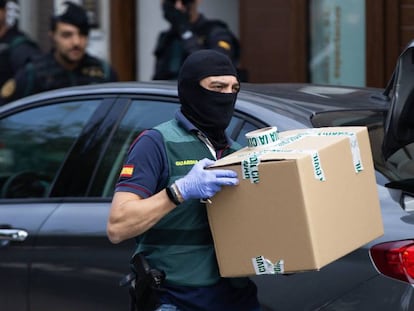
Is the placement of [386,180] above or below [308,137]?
below

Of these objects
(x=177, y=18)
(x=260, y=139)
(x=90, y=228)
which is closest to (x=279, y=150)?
(x=260, y=139)

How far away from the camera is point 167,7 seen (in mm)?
8656

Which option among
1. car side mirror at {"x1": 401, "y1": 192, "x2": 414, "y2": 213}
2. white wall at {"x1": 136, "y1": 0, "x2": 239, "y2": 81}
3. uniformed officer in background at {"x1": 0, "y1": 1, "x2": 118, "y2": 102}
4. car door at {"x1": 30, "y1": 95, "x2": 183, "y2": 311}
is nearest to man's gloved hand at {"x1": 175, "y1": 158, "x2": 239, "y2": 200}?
car side mirror at {"x1": 401, "y1": 192, "x2": 414, "y2": 213}

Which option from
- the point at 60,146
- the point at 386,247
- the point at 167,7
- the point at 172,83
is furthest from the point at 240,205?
the point at 167,7

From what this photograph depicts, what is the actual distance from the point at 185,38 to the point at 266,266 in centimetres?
496

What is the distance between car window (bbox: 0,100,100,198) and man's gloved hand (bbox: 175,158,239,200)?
5.98ft

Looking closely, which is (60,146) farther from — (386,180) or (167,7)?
(167,7)

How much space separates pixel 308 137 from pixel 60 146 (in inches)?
78.6

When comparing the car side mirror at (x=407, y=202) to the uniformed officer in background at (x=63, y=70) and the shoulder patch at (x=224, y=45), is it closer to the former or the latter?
the uniformed officer in background at (x=63, y=70)

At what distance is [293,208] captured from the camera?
128 inches

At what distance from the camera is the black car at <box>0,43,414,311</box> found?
3941 millimetres

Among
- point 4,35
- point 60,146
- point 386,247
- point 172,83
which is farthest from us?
point 4,35

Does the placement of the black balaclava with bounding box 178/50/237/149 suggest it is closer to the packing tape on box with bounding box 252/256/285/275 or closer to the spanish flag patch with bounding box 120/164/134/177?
the spanish flag patch with bounding box 120/164/134/177

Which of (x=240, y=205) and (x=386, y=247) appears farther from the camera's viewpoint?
(x=386, y=247)
